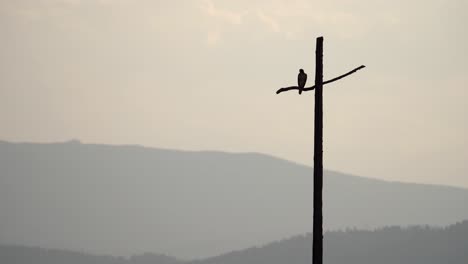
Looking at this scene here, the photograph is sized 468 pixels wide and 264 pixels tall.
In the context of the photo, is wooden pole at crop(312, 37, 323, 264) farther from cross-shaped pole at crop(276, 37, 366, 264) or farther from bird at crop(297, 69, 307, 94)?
bird at crop(297, 69, 307, 94)

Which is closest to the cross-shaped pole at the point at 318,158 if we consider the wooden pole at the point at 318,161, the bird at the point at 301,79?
the wooden pole at the point at 318,161

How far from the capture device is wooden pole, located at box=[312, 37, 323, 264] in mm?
15719

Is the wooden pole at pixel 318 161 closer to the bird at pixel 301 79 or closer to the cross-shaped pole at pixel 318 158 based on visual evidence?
the cross-shaped pole at pixel 318 158

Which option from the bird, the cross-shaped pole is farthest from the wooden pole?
the bird

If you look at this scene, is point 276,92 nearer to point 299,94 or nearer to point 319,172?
point 299,94

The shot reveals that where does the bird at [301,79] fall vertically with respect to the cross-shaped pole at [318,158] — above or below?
above

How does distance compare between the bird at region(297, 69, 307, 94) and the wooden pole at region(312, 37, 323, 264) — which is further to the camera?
the bird at region(297, 69, 307, 94)

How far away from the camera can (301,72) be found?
18.1 meters

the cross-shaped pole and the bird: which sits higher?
the bird

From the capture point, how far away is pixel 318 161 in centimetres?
1605

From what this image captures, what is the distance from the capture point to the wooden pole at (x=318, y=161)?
1572 centimetres

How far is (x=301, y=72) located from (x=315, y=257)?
424 centimetres

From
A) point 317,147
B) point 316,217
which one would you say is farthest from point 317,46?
point 316,217

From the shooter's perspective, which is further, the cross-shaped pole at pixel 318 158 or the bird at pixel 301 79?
the bird at pixel 301 79
